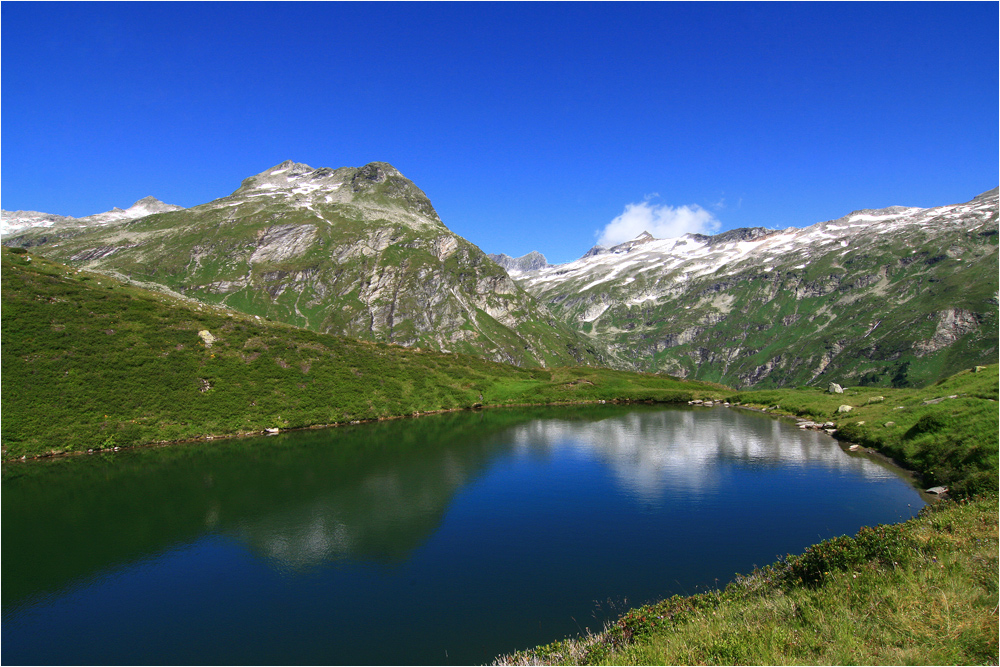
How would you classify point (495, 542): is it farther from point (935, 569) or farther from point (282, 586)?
point (935, 569)

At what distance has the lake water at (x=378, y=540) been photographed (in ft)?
69.4

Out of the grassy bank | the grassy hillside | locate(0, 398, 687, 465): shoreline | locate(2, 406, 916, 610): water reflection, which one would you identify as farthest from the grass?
locate(2, 406, 916, 610): water reflection

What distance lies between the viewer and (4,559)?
28.2 meters

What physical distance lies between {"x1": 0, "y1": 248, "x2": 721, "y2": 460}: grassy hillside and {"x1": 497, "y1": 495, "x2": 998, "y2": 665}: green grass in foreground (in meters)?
59.8

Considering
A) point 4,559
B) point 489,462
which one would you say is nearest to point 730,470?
point 489,462

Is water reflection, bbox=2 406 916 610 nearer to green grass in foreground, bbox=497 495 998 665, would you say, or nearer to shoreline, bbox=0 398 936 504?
shoreline, bbox=0 398 936 504

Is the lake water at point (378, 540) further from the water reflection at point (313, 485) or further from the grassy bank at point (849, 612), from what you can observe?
the grassy bank at point (849, 612)

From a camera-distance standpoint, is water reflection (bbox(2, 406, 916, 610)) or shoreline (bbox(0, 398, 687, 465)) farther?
shoreline (bbox(0, 398, 687, 465))

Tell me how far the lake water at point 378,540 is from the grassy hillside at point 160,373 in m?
5.71

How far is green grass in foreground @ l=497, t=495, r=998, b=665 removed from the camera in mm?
11977

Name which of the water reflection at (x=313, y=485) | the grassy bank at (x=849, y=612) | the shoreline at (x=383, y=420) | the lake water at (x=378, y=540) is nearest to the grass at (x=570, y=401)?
the grassy bank at (x=849, y=612)

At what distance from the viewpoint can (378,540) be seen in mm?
31422

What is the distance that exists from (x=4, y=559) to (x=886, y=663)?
42.6m

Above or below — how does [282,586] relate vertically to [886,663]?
below
